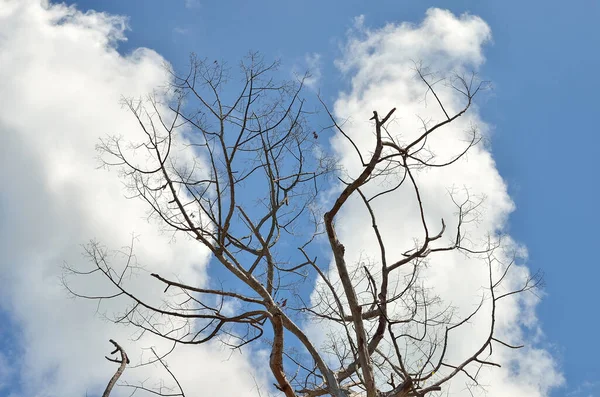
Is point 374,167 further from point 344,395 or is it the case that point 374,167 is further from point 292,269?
point 344,395

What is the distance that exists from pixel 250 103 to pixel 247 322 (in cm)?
297

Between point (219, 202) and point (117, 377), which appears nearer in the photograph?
point (117, 377)

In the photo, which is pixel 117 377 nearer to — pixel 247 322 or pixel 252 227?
pixel 247 322

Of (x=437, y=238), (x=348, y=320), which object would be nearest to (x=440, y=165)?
(x=437, y=238)

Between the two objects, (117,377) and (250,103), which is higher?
(250,103)

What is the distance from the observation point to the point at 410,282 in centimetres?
806

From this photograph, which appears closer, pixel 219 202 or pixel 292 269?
pixel 219 202

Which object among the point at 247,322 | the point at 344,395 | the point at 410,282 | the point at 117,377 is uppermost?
the point at 410,282

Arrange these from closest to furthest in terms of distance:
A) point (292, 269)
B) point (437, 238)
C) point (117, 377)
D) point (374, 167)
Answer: point (117, 377) → point (374, 167) → point (437, 238) → point (292, 269)

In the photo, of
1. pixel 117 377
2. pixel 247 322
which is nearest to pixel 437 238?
pixel 247 322

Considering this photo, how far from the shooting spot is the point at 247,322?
25.9ft

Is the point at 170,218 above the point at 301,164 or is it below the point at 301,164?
below

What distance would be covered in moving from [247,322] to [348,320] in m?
1.37

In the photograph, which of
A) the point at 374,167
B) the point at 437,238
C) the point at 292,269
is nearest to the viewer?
the point at 374,167
